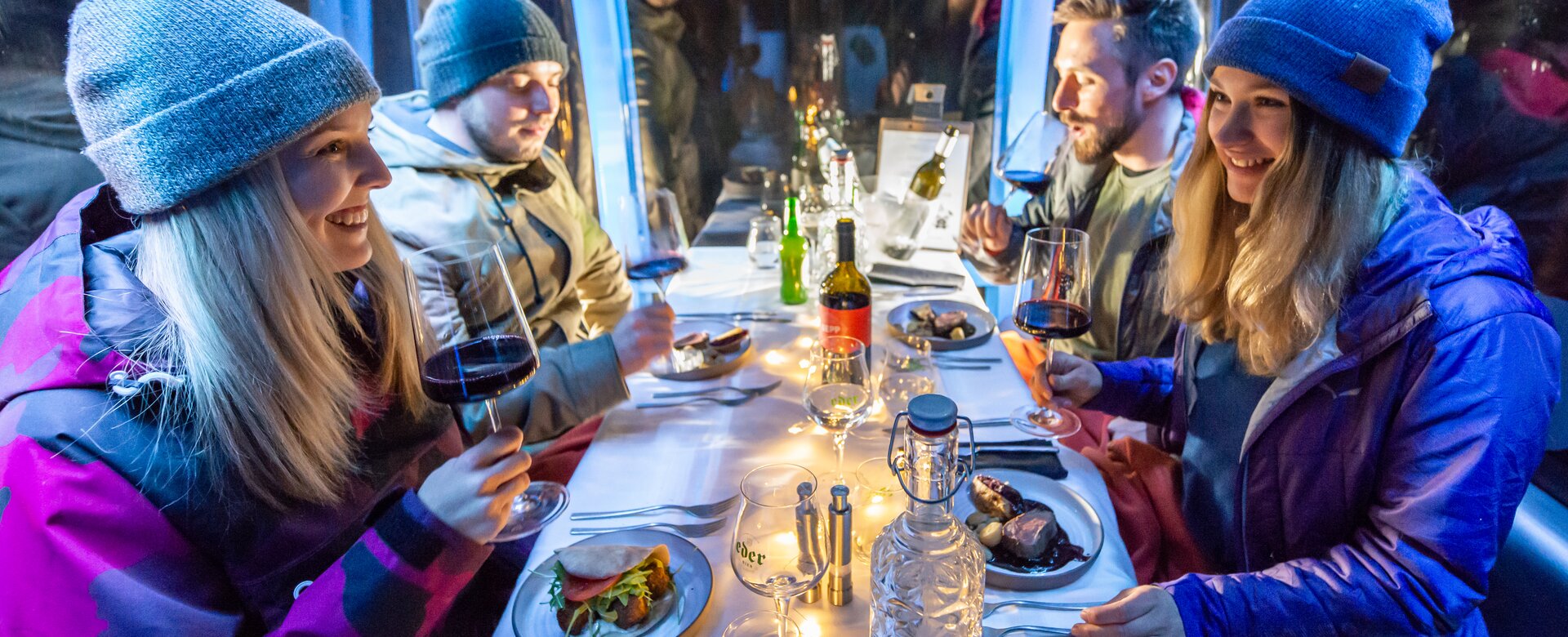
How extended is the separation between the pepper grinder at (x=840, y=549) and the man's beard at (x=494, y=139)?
1498mm

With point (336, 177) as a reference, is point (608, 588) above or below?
below

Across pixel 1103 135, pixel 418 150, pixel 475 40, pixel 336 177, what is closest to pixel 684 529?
pixel 336 177

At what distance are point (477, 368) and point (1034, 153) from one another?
1.47m

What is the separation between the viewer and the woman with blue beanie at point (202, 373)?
754mm

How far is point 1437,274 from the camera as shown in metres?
0.95

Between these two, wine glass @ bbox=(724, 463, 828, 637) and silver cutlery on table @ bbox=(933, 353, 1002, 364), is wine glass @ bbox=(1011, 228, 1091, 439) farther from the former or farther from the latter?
wine glass @ bbox=(724, 463, 828, 637)

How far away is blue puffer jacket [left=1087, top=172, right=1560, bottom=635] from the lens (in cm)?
87

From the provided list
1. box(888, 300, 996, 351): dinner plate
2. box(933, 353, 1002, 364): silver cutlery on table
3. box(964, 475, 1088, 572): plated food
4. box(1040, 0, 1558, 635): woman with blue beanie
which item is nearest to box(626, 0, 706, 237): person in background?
box(888, 300, 996, 351): dinner plate

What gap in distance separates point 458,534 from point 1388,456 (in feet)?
3.77

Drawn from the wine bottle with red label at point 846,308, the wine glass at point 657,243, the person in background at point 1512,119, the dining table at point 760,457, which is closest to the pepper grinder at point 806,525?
the dining table at point 760,457

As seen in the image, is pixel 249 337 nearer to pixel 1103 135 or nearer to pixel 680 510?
pixel 680 510

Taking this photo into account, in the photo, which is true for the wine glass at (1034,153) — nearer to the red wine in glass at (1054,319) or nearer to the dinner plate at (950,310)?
the dinner plate at (950,310)

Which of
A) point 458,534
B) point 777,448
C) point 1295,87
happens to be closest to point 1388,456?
point 1295,87

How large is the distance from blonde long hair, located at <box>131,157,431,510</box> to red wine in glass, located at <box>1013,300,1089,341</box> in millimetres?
1075
